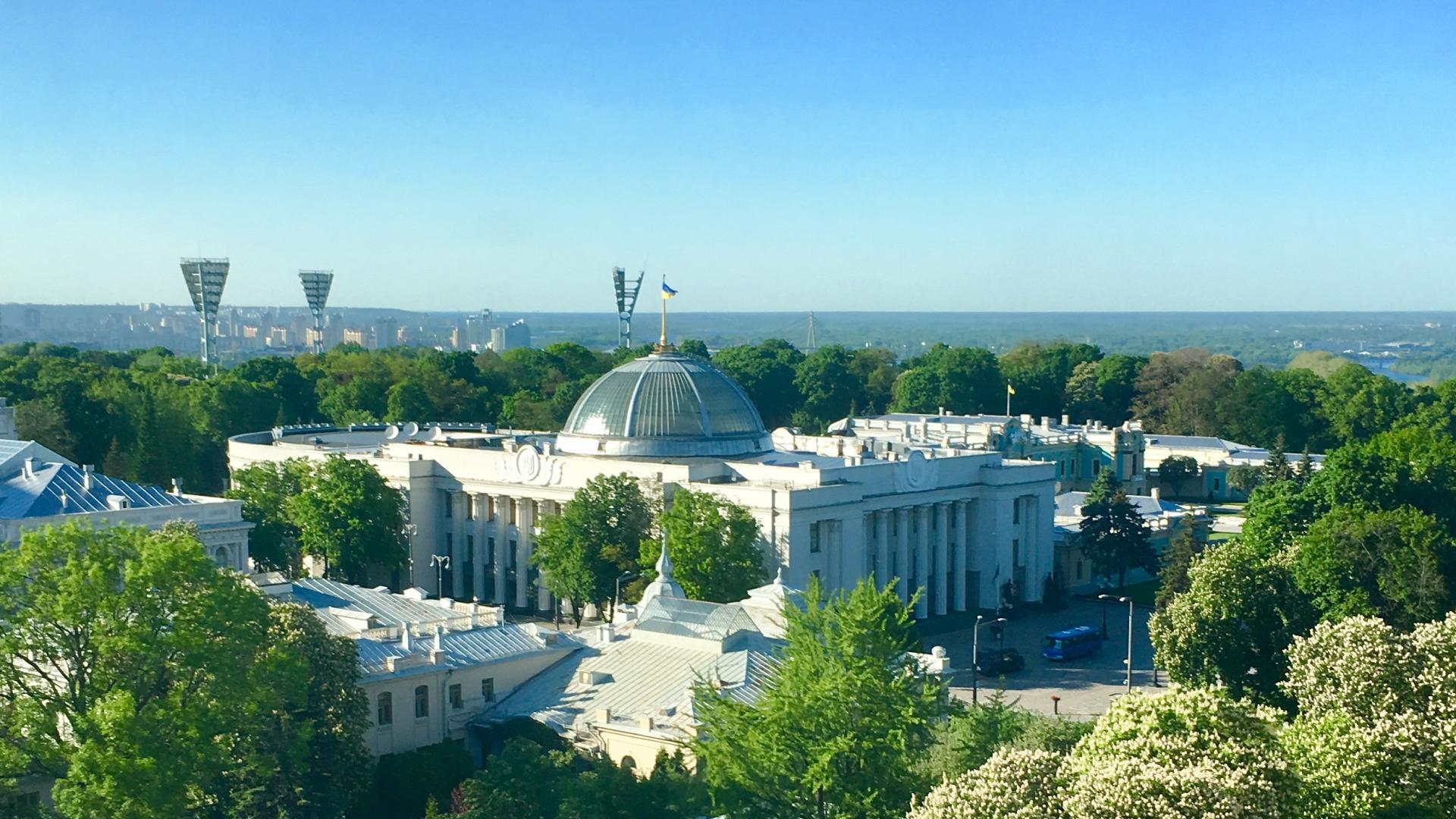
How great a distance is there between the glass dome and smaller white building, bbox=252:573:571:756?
1041 inches

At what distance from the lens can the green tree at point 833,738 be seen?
3878cm

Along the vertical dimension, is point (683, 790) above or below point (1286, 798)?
below

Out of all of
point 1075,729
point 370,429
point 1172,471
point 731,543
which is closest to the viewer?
point 1075,729

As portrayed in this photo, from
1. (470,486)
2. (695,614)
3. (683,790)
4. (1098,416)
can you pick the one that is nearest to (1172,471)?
(1098,416)

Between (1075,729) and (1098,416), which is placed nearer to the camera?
(1075,729)

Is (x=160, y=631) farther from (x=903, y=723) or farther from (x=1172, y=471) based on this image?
(x=1172, y=471)

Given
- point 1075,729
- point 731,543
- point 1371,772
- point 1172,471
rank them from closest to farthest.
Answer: point 1371,772 → point 1075,729 → point 731,543 → point 1172,471

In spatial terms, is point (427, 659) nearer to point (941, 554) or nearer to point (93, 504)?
point (93, 504)

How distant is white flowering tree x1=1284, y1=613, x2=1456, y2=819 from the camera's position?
34.2 m

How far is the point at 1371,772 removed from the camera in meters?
34.5

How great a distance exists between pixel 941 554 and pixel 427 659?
121 ft

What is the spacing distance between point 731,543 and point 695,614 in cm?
2016

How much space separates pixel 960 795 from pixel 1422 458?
167ft

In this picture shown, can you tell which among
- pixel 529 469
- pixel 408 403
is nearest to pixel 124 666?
pixel 529 469
